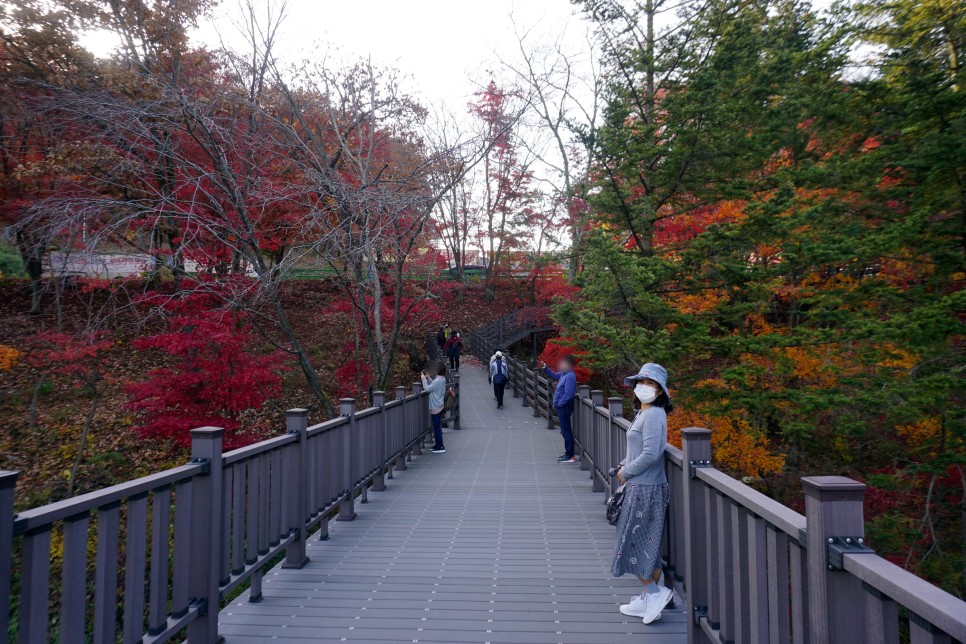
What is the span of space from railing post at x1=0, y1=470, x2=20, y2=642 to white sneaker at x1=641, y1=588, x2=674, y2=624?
10.5ft

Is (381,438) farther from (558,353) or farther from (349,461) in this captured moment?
(558,353)

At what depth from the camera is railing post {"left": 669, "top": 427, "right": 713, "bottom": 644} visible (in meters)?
3.15

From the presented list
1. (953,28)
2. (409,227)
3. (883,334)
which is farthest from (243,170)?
(953,28)

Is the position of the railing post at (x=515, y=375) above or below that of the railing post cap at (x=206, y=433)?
below

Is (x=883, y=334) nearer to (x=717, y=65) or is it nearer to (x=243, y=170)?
(x=717, y=65)

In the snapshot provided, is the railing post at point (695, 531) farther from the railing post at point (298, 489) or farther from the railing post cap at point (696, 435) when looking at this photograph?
the railing post at point (298, 489)

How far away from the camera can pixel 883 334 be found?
29.4 ft

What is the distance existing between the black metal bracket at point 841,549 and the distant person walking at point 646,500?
1.80 meters

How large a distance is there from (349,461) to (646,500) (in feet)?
10.4

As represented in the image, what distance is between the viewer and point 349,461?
5.85 meters

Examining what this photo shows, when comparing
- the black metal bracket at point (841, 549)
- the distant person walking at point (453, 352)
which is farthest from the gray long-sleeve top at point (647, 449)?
the distant person walking at point (453, 352)

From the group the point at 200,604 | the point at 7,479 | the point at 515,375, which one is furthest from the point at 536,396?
the point at 7,479

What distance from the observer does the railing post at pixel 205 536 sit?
3.20m

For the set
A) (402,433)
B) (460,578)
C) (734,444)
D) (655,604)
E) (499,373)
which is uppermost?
(499,373)
